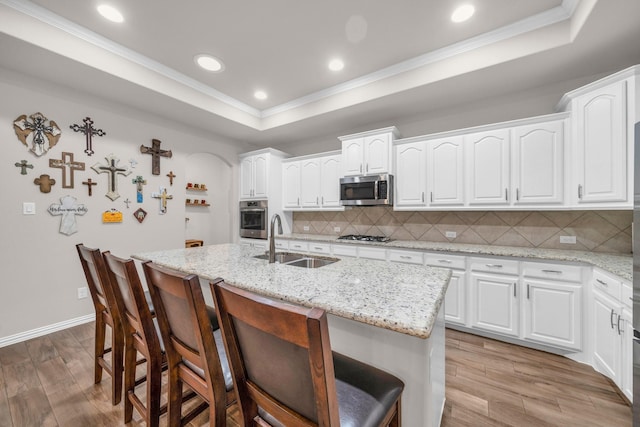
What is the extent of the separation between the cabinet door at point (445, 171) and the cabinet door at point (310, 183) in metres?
1.67

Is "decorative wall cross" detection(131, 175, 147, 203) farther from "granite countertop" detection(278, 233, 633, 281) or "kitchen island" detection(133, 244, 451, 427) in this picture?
"granite countertop" detection(278, 233, 633, 281)

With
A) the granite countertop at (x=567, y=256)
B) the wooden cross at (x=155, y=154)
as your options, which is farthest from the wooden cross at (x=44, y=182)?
the granite countertop at (x=567, y=256)

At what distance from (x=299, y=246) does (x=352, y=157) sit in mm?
1523

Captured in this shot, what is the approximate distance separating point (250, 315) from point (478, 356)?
2.43 metres

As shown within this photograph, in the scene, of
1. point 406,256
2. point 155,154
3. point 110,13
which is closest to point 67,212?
point 155,154

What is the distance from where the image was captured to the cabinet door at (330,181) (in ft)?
13.0

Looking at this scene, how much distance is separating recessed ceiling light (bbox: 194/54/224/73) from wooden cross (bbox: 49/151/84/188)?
1.74 m

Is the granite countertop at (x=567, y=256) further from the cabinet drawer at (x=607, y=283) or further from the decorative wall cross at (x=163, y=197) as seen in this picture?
the decorative wall cross at (x=163, y=197)

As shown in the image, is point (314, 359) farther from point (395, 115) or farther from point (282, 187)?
point (282, 187)

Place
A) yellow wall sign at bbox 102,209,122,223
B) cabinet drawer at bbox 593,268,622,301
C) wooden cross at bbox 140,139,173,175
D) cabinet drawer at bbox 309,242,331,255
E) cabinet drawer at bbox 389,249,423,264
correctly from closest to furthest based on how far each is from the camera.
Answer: cabinet drawer at bbox 593,268,622,301
cabinet drawer at bbox 389,249,423,264
yellow wall sign at bbox 102,209,122,223
wooden cross at bbox 140,139,173,175
cabinet drawer at bbox 309,242,331,255

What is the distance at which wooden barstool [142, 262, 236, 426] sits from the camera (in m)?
0.87

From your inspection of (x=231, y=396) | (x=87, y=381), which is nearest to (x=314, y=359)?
(x=231, y=396)

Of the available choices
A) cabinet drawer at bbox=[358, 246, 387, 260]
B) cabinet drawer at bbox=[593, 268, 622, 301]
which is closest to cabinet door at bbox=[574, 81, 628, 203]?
cabinet drawer at bbox=[593, 268, 622, 301]

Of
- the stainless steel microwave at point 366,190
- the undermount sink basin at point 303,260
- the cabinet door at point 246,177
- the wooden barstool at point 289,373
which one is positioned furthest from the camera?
the cabinet door at point 246,177
